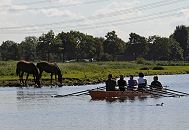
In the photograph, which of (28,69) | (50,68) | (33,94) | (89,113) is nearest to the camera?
(89,113)

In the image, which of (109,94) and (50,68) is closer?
(109,94)

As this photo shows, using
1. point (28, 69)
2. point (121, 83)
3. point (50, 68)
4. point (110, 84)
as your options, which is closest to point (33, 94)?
point (110, 84)

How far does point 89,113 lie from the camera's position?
4262 cm

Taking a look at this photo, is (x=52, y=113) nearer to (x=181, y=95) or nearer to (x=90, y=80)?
(x=181, y=95)

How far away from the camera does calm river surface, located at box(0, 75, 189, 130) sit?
3606cm

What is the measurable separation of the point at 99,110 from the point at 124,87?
1023 centimetres

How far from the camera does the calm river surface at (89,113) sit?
36062 mm

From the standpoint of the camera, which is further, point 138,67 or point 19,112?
point 138,67

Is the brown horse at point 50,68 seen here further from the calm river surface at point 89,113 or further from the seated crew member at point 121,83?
the seated crew member at point 121,83

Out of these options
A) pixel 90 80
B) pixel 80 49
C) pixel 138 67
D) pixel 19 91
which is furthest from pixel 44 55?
pixel 19 91

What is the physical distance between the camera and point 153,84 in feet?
189

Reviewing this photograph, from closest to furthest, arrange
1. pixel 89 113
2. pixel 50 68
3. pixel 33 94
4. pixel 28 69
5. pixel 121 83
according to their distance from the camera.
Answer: pixel 89 113 < pixel 121 83 < pixel 33 94 < pixel 28 69 < pixel 50 68

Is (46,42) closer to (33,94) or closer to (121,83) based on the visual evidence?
(33,94)

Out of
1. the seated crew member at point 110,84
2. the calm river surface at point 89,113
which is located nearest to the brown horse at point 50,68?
the calm river surface at point 89,113
